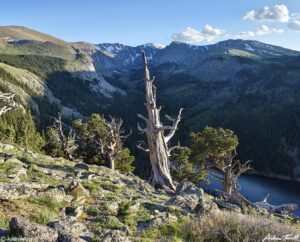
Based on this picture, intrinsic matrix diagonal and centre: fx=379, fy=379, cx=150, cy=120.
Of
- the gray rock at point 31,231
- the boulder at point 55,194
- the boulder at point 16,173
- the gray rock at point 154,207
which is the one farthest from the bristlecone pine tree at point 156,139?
the gray rock at point 31,231

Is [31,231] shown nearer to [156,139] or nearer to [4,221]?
[4,221]

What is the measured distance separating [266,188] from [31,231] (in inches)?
5656

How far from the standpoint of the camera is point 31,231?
411 inches

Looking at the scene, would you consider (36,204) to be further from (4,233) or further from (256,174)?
(256,174)

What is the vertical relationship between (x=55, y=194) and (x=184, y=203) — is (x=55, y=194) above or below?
above

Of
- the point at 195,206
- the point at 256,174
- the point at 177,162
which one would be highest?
the point at 195,206

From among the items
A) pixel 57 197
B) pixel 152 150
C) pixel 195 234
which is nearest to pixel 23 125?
pixel 152 150

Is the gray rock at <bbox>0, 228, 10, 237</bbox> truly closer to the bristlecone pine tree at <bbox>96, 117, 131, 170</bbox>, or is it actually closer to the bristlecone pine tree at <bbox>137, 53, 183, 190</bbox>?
the bristlecone pine tree at <bbox>137, 53, 183, 190</bbox>

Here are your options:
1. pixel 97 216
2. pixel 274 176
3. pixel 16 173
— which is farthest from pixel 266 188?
pixel 97 216

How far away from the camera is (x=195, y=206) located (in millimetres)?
18594

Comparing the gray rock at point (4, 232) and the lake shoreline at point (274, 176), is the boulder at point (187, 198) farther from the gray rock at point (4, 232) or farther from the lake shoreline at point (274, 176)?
the lake shoreline at point (274, 176)

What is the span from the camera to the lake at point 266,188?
125738mm

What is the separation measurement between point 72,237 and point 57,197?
6.35 meters

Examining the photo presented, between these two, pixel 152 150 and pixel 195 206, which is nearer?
pixel 195 206
